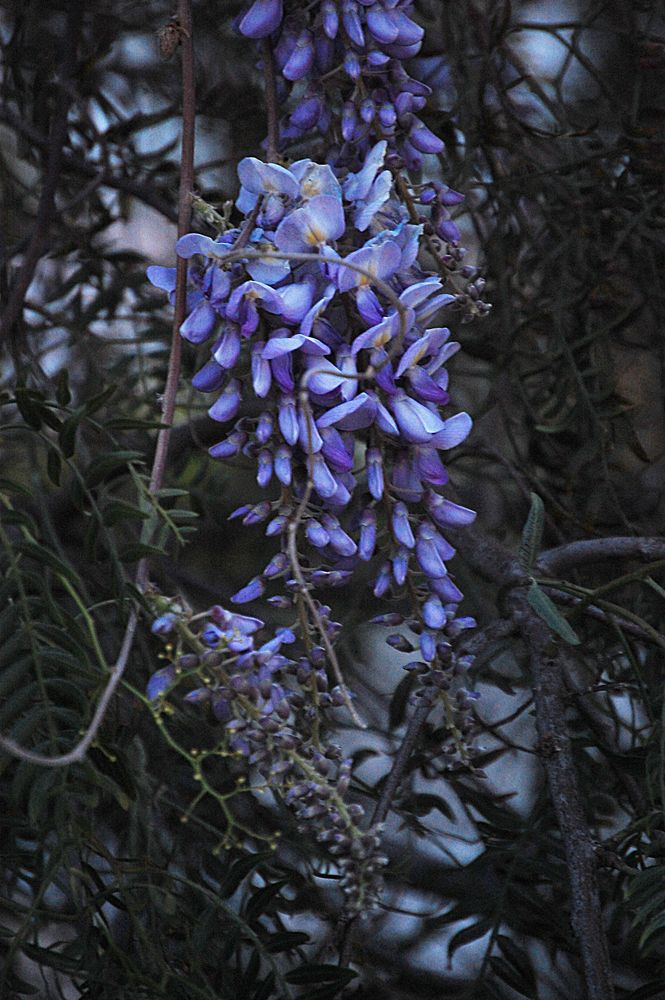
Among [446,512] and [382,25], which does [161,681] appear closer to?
[446,512]

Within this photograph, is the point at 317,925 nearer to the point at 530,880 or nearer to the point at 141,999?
the point at 530,880

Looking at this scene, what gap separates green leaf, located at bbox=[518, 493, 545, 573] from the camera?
1.79ft

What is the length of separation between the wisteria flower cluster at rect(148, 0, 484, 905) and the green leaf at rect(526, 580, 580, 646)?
0.04 meters

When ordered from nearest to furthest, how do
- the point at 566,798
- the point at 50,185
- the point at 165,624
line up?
the point at 165,624, the point at 566,798, the point at 50,185

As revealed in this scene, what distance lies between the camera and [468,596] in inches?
33.9

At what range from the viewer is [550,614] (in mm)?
507

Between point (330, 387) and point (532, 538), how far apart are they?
16 centimetres

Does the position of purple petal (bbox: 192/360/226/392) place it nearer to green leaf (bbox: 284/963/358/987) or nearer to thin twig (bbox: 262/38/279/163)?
thin twig (bbox: 262/38/279/163)

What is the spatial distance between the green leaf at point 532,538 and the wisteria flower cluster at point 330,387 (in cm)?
6

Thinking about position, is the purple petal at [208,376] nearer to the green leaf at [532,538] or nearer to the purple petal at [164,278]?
the purple petal at [164,278]

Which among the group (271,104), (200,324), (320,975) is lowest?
(320,975)

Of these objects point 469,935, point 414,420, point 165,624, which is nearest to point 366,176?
point 414,420

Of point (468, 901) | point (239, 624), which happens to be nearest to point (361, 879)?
point (239, 624)

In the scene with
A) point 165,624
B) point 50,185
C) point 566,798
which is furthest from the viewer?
point 50,185
